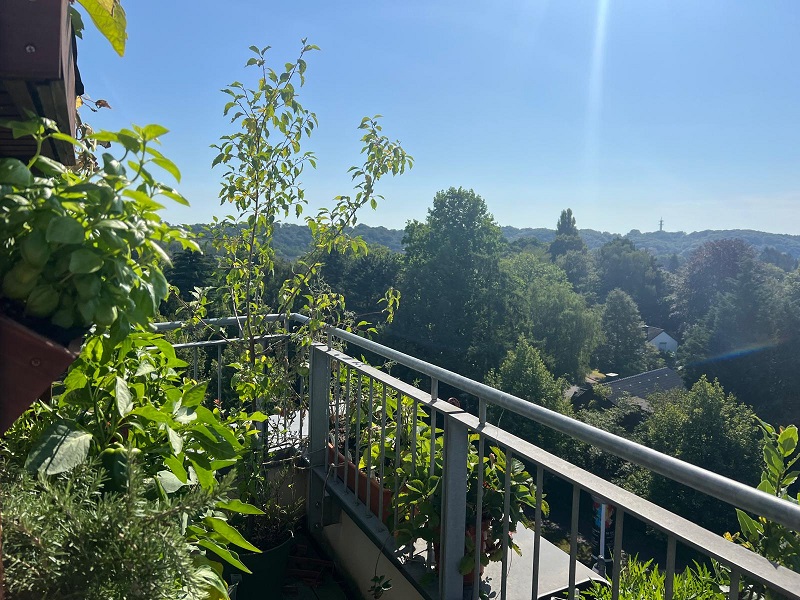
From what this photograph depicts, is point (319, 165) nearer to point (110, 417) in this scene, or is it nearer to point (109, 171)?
point (110, 417)

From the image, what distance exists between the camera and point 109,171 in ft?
2.05

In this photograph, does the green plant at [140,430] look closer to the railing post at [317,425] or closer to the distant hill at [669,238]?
the railing post at [317,425]

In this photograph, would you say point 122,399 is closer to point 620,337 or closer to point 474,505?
point 474,505

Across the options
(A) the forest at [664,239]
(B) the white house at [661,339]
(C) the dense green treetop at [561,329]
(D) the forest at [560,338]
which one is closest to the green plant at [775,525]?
(A) the forest at [664,239]

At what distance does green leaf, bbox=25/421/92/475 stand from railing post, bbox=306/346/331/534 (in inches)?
65.9

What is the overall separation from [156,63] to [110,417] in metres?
2.97

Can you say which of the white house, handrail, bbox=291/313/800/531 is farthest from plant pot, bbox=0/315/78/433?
the white house

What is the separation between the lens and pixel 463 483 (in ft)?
5.28

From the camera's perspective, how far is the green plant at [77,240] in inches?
22.1

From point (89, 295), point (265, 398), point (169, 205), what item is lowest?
point (265, 398)

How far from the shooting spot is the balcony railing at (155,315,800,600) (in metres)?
0.89

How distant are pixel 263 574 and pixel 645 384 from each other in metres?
36.0

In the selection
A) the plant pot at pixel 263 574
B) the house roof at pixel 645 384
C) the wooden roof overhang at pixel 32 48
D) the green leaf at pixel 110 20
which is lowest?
the house roof at pixel 645 384

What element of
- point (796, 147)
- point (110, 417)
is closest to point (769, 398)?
point (796, 147)
